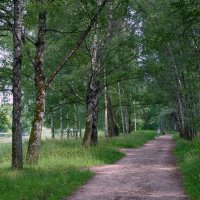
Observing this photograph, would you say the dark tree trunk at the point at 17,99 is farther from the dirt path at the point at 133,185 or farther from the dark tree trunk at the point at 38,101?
the dirt path at the point at 133,185

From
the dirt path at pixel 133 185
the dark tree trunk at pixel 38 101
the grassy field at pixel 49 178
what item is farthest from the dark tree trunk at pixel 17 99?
the dirt path at pixel 133 185

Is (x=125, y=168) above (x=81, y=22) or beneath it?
beneath

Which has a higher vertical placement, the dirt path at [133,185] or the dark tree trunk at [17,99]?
the dark tree trunk at [17,99]

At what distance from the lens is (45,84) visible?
17297 mm

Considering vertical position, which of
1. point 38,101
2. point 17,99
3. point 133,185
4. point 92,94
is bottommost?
point 133,185

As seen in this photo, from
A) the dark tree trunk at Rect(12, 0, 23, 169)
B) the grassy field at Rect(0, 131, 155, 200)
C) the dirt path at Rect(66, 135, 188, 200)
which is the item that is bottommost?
the dirt path at Rect(66, 135, 188, 200)

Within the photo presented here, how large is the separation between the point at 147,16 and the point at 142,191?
16.4 meters

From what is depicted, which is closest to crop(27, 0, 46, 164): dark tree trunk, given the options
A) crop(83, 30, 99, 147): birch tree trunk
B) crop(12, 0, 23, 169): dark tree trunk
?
crop(12, 0, 23, 169): dark tree trunk

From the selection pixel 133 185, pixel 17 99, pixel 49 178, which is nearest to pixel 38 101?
pixel 17 99

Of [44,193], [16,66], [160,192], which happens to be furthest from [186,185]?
[16,66]

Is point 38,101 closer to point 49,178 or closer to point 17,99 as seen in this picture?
point 17,99

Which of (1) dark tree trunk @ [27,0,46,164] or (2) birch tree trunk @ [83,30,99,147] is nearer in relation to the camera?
(1) dark tree trunk @ [27,0,46,164]

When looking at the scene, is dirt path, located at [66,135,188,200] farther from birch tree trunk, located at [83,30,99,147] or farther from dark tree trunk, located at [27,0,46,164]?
birch tree trunk, located at [83,30,99,147]

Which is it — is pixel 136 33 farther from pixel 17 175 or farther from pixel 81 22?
pixel 17 175
